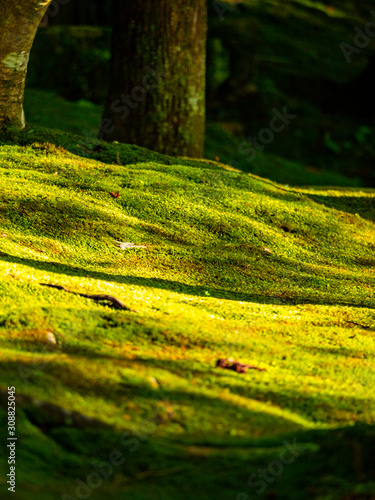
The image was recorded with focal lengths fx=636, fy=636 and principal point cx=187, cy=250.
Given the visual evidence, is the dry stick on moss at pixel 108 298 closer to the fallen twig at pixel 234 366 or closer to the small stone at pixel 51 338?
the small stone at pixel 51 338

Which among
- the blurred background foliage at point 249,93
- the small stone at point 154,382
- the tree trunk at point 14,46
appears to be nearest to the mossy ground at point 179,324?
the small stone at point 154,382

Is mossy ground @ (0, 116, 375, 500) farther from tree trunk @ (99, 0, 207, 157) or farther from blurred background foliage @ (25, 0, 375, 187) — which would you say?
blurred background foliage @ (25, 0, 375, 187)

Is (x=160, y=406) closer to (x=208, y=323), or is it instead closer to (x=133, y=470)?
(x=133, y=470)

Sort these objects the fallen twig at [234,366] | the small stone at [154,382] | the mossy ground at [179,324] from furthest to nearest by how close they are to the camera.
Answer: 1. the fallen twig at [234,366]
2. the small stone at [154,382]
3. the mossy ground at [179,324]

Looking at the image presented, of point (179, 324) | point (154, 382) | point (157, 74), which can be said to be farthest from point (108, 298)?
point (157, 74)

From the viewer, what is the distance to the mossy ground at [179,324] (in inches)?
100

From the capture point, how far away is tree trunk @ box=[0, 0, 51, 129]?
22.5 feet

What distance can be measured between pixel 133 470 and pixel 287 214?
5.38m

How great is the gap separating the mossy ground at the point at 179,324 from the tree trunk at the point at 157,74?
2.84ft

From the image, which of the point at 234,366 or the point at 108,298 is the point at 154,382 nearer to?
the point at 234,366

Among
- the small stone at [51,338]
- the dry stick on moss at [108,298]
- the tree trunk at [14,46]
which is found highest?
the tree trunk at [14,46]

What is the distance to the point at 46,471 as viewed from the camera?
2496mm

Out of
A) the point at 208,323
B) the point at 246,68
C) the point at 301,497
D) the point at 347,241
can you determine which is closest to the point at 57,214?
the point at 208,323

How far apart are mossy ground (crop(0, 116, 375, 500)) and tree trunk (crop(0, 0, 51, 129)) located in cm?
40
